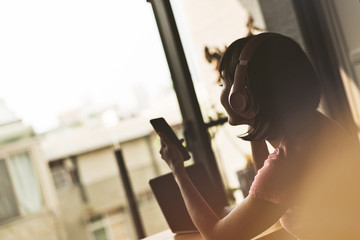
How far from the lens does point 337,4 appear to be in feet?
7.22

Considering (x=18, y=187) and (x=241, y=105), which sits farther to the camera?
A: (x=18, y=187)

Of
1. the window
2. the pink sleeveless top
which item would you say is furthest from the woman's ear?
the window

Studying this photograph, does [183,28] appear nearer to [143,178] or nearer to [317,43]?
[317,43]

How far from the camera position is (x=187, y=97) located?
2400mm

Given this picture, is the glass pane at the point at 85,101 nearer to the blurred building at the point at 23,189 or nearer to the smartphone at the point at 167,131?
the blurred building at the point at 23,189

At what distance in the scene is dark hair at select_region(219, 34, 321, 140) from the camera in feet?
2.92

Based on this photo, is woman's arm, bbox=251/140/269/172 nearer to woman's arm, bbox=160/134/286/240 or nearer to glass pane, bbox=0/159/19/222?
woman's arm, bbox=160/134/286/240

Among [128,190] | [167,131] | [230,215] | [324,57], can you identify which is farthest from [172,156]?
[128,190]

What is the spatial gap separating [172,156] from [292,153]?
1.04 ft

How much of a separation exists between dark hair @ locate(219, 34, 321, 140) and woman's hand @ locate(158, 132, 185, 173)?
0.77 feet

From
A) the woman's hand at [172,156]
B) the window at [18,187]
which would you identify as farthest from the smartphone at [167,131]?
the window at [18,187]

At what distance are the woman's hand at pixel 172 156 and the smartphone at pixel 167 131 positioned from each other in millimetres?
29

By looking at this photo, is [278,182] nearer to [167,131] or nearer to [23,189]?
[167,131]

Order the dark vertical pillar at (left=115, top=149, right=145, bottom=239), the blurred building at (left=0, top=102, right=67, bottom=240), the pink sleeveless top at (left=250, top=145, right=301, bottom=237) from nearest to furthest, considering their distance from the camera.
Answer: the pink sleeveless top at (left=250, top=145, right=301, bottom=237)
the dark vertical pillar at (left=115, top=149, right=145, bottom=239)
the blurred building at (left=0, top=102, right=67, bottom=240)
